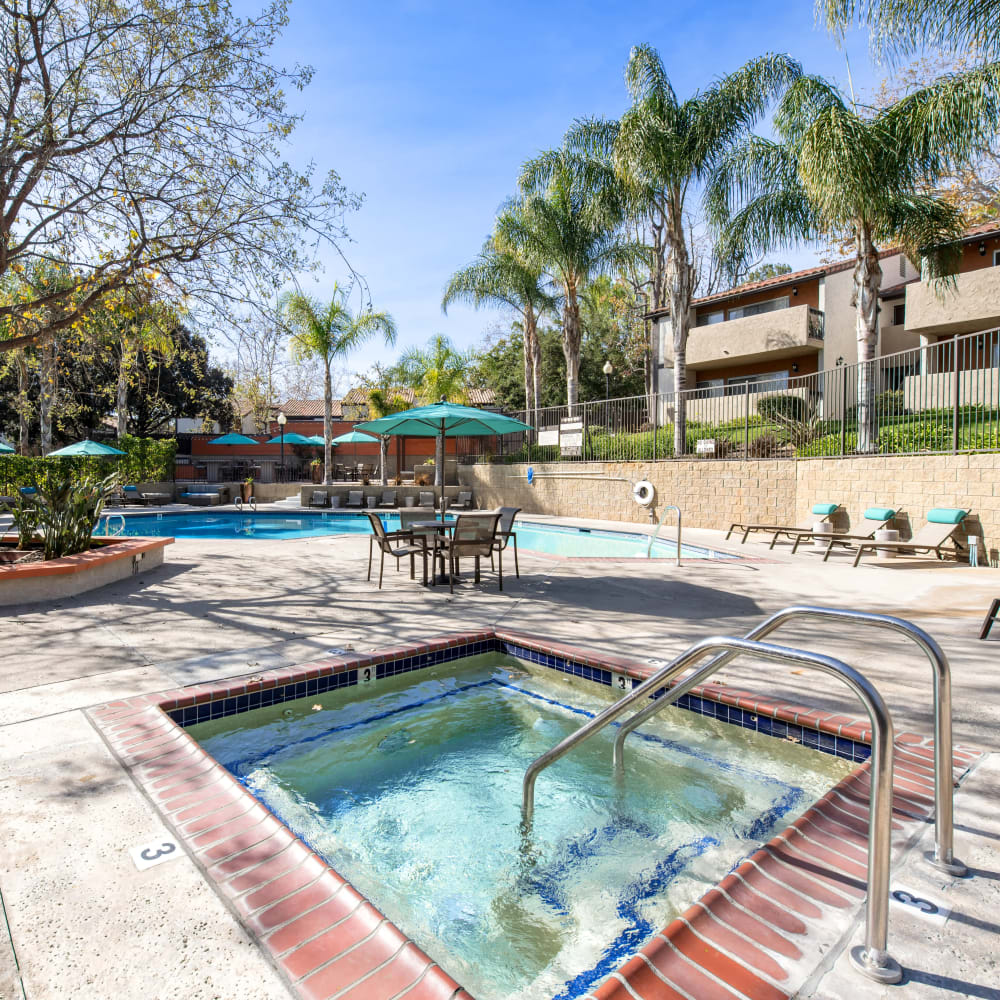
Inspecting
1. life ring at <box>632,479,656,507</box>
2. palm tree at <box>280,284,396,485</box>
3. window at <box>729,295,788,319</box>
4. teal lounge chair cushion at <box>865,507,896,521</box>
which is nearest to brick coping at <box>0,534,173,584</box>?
life ring at <box>632,479,656,507</box>

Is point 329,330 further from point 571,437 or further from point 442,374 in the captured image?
point 571,437

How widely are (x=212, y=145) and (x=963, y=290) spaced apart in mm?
19761

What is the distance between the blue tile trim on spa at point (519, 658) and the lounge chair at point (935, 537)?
6.35 metres

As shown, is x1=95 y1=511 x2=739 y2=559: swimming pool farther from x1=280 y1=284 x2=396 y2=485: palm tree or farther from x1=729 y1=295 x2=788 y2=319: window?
x1=729 y1=295 x2=788 y2=319: window

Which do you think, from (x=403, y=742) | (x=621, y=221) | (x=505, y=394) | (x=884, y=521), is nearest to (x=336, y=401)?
(x=505, y=394)

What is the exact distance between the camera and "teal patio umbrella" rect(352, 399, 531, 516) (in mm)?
8898

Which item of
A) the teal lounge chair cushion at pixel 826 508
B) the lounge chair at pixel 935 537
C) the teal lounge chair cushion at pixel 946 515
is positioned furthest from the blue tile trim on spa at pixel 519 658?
the teal lounge chair cushion at pixel 826 508

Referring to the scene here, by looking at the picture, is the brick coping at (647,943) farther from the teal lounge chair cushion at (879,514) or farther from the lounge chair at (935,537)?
the teal lounge chair cushion at (879,514)

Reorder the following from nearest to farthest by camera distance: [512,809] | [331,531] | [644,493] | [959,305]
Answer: [512,809], [644,493], [959,305], [331,531]

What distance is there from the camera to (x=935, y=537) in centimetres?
923

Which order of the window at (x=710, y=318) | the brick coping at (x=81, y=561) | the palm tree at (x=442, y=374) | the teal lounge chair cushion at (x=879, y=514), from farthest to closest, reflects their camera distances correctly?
the palm tree at (x=442, y=374)
the window at (x=710, y=318)
the teal lounge chair cushion at (x=879, y=514)
the brick coping at (x=81, y=561)

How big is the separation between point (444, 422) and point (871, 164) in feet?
31.1

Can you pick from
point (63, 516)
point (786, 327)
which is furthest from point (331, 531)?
point (786, 327)

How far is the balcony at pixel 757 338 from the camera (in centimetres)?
2142
